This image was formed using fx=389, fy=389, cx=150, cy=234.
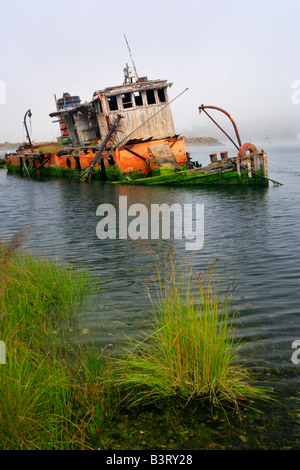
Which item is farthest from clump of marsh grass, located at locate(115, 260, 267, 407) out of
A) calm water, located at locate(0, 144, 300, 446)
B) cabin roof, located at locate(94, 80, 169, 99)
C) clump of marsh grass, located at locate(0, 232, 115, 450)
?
cabin roof, located at locate(94, 80, 169, 99)

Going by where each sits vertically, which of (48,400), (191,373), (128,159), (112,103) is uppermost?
(112,103)

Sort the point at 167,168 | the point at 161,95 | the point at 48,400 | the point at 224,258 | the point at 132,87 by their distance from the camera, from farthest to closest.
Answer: the point at 161,95, the point at 132,87, the point at 167,168, the point at 224,258, the point at 48,400

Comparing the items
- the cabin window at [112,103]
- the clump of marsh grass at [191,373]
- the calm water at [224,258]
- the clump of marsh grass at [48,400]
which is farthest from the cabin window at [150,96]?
the clump of marsh grass at [191,373]

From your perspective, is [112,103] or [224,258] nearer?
[224,258]

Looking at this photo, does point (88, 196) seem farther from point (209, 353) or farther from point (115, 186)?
point (209, 353)

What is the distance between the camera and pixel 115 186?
2628cm

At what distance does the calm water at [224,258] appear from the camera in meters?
4.89

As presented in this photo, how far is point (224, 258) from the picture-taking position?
9.18 m

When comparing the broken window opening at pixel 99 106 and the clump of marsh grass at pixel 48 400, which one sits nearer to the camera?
the clump of marsh grass at pixel 48 400

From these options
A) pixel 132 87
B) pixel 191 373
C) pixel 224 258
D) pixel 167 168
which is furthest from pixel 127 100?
pixel 191 373

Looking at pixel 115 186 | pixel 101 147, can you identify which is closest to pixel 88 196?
pixel 115 186

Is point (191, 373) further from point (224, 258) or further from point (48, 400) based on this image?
point (224, 258)

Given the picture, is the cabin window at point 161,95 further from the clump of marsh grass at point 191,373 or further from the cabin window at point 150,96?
the clump of marsh grass at point 191,373

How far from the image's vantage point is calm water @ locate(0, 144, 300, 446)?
16.1 ft
